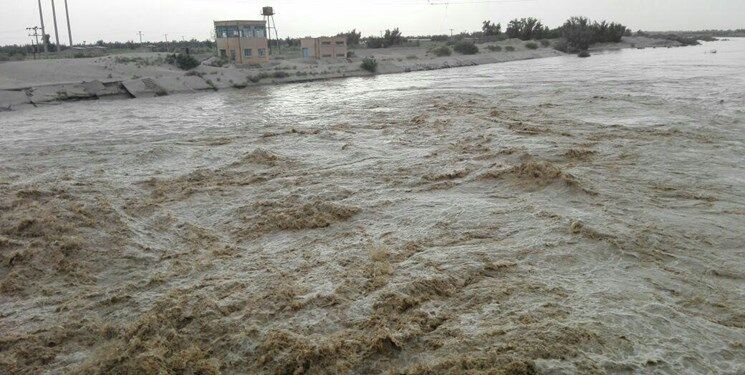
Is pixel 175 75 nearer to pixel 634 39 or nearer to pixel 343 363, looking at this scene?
pixel 343 363

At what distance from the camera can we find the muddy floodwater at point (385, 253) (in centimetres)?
329

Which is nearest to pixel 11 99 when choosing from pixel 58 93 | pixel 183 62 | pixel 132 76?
pixel 58 93

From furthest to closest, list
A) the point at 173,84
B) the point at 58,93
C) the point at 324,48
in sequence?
1. the point at 324,48
2. the point at 173,84
3. the point at 58,93

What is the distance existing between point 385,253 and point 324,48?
30513mm

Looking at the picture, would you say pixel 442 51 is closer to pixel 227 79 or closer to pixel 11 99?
pixel 227 79

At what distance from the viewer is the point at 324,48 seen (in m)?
33.6

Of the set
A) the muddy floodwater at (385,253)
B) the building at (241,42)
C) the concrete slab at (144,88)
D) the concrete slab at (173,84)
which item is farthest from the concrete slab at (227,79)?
the muddy floodwater at (385,253)

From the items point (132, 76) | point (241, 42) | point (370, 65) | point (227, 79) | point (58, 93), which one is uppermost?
point (241, 42)

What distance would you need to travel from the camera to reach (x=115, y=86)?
64.4 ft

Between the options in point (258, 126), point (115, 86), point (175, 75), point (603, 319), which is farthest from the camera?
point (175, 75)

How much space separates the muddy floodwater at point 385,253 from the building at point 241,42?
20161 millimetres

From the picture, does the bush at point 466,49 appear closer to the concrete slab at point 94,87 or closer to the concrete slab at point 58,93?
the concrete slab at point 94,87

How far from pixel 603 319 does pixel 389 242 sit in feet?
6.61

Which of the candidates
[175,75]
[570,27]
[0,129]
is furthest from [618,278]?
[570,27]
